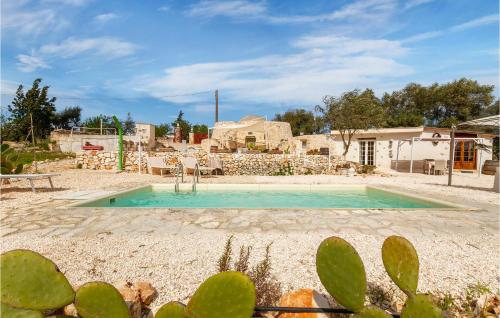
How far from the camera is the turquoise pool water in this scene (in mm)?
6996

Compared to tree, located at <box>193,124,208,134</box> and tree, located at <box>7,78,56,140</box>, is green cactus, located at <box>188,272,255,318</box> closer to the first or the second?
tree, located at <box>7,78,56,140</box>

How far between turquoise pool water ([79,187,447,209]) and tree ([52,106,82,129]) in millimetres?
35291

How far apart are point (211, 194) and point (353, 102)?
12.6 m

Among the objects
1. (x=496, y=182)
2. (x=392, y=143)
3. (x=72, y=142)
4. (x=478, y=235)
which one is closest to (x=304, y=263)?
(x=478, y=235)

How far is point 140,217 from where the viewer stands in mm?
4332

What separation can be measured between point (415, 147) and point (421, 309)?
19.5 meters

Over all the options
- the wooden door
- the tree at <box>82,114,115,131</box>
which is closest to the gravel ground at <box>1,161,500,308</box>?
the wooden door

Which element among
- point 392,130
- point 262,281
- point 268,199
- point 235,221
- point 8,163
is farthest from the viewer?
point 392,130

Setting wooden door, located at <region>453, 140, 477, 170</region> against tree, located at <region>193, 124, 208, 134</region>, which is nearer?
wooden door, located at <region>453, 140, 477, 170</region>

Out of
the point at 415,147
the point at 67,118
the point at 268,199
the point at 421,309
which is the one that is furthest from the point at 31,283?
the point at 67,118

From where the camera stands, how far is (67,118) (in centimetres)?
3788

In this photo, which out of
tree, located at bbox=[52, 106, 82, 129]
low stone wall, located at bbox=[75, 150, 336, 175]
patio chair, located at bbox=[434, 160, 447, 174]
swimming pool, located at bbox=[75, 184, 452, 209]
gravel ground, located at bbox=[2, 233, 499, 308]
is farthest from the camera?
tree, located at bbox=[52, 106, 82, 129]

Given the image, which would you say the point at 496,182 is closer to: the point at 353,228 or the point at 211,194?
the point at 353,228

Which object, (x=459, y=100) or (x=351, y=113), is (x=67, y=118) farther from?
(x=459, y=100)
